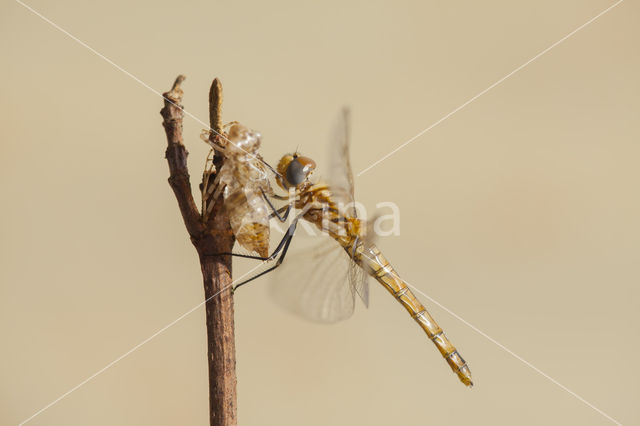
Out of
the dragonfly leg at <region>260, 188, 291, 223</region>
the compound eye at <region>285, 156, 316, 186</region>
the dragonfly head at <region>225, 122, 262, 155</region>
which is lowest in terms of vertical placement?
the dragonfly head at <region>225, 122, 262, 155</region>

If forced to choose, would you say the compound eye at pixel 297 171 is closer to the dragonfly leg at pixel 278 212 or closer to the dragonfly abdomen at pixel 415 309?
the dragonfly leg at pixel 278 212

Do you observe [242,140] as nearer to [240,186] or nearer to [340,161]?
[240,186]

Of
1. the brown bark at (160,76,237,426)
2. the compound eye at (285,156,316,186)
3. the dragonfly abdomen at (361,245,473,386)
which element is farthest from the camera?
the dragonfly abdomen at (361,245,473,386)

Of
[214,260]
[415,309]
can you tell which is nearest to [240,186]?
[214,260]

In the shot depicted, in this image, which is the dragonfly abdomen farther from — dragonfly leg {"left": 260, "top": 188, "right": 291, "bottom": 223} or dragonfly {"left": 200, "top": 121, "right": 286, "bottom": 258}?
dragonfly {"left": 200, "top": 121, "right": 286, "bottom": 258}

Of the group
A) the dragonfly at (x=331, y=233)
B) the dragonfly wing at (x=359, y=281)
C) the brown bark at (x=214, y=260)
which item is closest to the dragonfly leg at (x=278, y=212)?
the dragonfly at (x=331, y=233)

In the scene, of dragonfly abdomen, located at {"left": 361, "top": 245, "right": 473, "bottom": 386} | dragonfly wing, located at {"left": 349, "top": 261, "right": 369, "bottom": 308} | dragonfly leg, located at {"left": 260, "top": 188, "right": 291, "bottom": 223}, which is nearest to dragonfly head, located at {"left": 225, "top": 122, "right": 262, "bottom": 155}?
dragonfly leg, located at {"left": 260, "top": 188, "right": 291, "bottom": 223}

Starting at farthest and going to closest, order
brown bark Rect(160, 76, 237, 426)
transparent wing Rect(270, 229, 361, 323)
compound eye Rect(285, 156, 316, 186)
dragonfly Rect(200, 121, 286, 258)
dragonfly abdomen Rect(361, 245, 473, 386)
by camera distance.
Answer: dragonfly abdomen Rect(361, 245, 473, 386) → compound eye Rect(285, 156, 316, 186) → transparent wing Rect(270, 229, 361, 323) → dragonfly Rect(200, 121, 286, 258) → brown bark Rect(160, 76, 237, 426)

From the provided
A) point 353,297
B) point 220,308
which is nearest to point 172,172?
point 220,308

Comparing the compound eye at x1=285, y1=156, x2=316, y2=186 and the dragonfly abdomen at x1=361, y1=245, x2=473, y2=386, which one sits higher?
the compound eye at x1=285, y1=156, x2=316, y2=186
